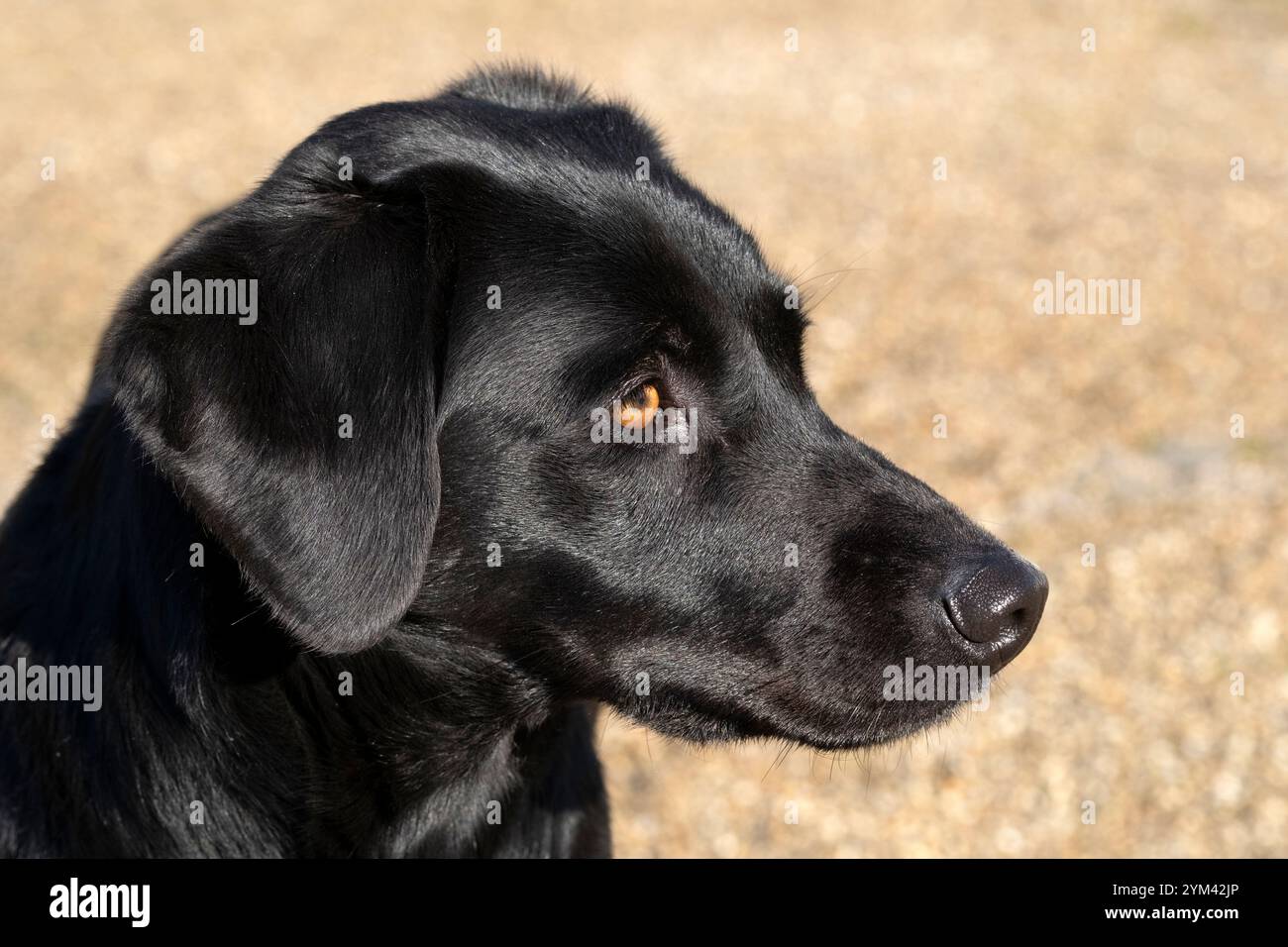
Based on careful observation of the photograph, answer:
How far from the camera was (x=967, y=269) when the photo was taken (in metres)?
9.62

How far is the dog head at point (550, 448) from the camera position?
232cm

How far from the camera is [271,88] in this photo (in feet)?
44.0

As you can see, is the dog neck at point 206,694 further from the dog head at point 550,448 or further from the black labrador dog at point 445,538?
the dog head at point 550,448

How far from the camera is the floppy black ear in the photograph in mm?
2266

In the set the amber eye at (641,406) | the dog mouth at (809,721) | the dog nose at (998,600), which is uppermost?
the amber eye at (641,406)

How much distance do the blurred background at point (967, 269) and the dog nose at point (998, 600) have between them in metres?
0.53

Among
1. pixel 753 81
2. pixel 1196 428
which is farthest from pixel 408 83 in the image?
pixel 1196 428

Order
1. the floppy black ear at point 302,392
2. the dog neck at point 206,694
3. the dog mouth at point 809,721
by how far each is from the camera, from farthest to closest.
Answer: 1. the dog mouth at point 809,721
2. the dog neck at point 206,694
3. the floppy black ear at point 302,392

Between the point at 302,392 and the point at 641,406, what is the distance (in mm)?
621

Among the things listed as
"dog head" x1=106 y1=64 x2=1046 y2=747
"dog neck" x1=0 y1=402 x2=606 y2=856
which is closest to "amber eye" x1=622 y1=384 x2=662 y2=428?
"dog head" x1=106 y1=64 x2=1046 y2=747

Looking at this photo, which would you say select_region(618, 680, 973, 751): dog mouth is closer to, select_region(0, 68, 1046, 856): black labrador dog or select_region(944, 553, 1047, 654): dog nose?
select_region(0, 68, 1046, 856): black labrador dog

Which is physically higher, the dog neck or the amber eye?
the amber eye

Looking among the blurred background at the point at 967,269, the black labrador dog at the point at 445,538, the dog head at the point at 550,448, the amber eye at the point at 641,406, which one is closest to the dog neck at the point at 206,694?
the black labrador dog at the point at 445,538
